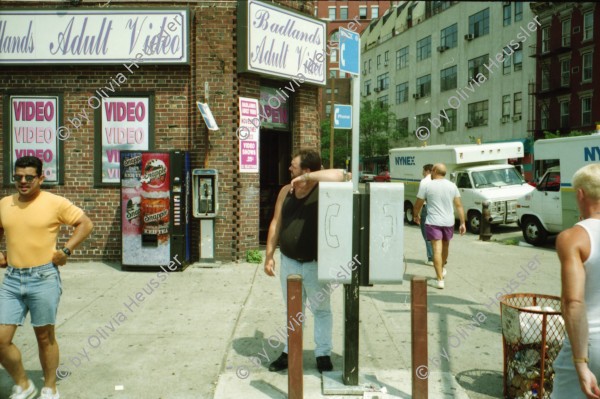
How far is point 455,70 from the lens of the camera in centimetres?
4366

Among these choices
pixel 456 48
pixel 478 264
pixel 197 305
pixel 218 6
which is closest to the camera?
pixel 197 305

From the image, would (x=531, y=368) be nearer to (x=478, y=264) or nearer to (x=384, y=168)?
(x=478, y=264)

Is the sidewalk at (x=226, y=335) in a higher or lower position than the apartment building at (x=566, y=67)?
lower

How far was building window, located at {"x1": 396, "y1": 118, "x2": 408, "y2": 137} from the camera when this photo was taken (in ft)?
160

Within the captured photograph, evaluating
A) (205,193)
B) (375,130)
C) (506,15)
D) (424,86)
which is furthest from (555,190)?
(424,86)

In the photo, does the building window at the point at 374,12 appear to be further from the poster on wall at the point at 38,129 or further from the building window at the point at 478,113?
the poster on wall at the point at 38,129

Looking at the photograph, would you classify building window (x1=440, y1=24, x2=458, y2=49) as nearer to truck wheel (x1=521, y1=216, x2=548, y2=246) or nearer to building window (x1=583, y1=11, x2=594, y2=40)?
building window (x1=583, y1=11, x2=594, y2=40)

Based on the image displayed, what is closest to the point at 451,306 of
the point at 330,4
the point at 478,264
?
the point at 478,264

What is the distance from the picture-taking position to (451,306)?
6.94 m

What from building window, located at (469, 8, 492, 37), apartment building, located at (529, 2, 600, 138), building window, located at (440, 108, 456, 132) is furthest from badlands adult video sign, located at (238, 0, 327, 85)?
building window, located at (440, 108, 456, 132)

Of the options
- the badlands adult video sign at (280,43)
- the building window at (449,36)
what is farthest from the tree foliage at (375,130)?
the badlands adult video sign at (280,43)

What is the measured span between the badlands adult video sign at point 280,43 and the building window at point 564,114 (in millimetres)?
28272

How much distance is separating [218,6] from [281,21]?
1186 millimetres

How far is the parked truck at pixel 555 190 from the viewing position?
37.3 ft
